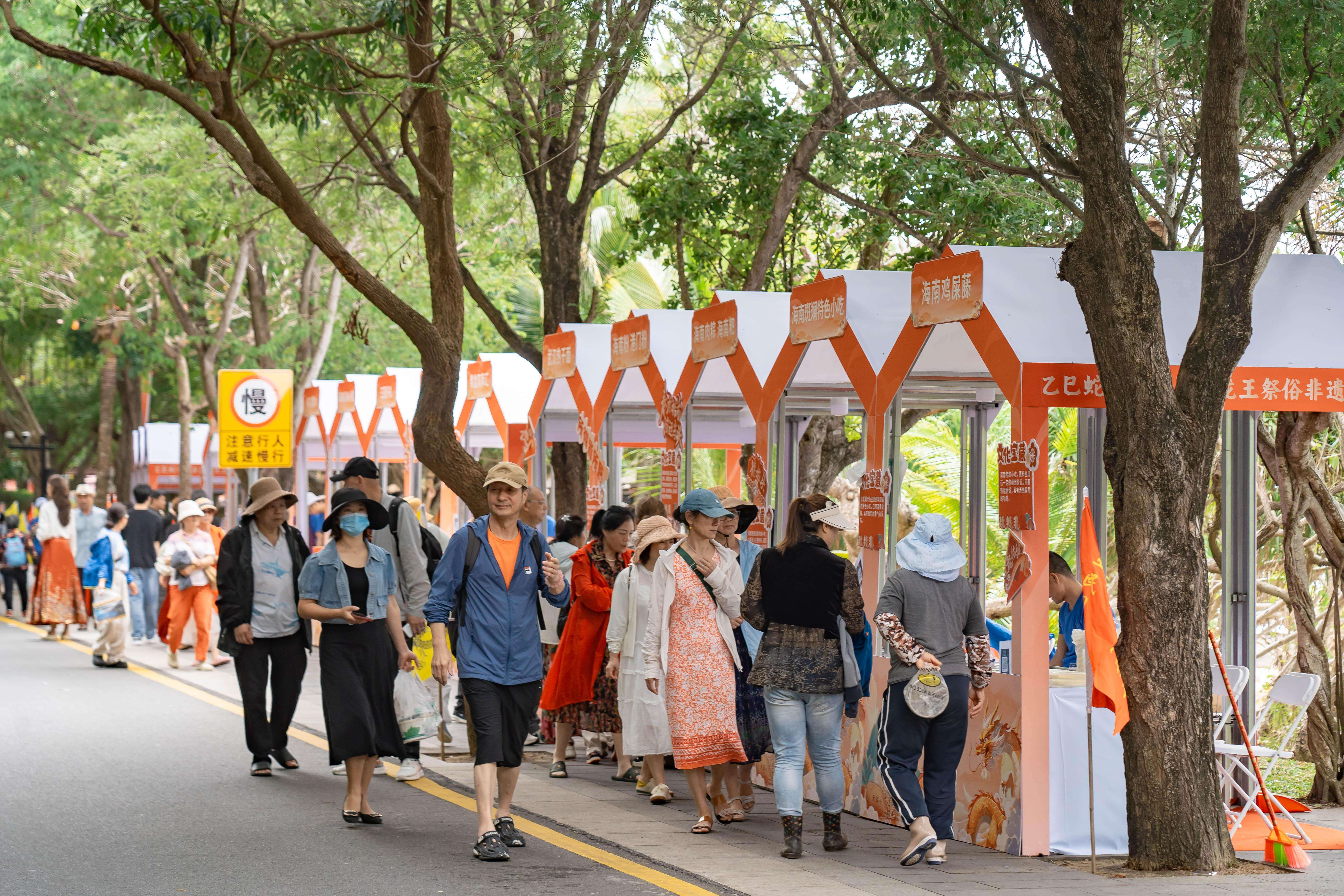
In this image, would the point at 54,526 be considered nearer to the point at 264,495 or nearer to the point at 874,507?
the point at 264,495

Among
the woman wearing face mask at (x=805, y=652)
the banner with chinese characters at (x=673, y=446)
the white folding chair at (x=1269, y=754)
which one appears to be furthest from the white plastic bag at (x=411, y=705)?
the white folding chair at (x=1269, y=754)

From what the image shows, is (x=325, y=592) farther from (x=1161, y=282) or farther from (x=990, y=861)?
(x=1161, y=282)

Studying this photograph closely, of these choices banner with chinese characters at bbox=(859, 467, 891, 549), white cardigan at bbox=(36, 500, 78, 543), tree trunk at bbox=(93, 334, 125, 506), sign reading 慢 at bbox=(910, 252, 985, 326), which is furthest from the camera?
tree trunk at bbox=(93, 334, 125, 506)

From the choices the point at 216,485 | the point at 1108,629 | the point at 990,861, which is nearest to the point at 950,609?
the point at 1108,629

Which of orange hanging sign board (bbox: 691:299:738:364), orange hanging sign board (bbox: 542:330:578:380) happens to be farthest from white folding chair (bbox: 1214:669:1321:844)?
orange hanging sign board (bbox: 542:330:578:380)

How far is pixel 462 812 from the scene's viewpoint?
8805 mm

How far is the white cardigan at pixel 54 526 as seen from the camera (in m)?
20.3

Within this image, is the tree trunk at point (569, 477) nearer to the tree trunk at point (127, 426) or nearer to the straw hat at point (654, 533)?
the straw hat at point (654, 533)

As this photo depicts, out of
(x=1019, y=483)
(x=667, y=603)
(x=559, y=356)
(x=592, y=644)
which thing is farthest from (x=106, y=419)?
(x=1019, y=483)

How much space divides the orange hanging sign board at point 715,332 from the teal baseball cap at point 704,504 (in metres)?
2.36

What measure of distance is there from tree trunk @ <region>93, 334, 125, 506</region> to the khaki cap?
2799cm

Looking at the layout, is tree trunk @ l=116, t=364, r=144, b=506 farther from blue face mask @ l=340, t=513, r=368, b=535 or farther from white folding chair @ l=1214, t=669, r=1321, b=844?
white folding chair @ l=1214, t=669, r=1321, b=844

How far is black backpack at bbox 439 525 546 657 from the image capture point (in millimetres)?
7516

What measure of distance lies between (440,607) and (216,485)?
35108 mm
